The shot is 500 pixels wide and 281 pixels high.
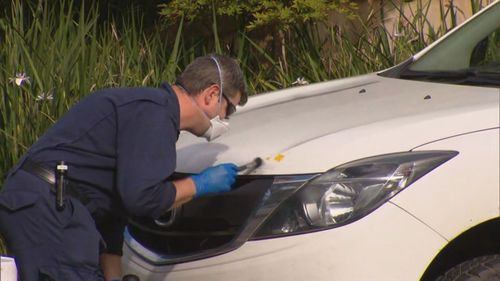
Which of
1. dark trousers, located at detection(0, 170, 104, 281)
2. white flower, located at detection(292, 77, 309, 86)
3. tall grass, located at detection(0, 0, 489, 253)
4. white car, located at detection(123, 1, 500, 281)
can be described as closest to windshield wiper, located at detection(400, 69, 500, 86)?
white car, located at detection(123, 1, 500, 281)

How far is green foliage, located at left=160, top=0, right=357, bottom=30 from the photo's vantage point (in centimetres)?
812

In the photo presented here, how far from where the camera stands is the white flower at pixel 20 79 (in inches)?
252

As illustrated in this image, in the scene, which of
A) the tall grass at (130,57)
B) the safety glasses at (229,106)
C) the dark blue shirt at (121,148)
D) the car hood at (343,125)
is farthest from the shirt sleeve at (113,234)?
the tall grass at (130,57)

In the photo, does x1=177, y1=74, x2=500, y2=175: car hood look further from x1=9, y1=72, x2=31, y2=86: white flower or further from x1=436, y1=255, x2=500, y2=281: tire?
x1=9, y1=72, x2=31, y2=86: white flower

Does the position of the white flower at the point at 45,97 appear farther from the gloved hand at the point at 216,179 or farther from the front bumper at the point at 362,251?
the front bumper at the point at 362,251

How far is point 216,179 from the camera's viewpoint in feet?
13.3

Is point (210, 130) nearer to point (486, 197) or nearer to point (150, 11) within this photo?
point (486, 197)

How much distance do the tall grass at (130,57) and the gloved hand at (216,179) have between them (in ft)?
6.90

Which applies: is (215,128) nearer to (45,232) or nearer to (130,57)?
(45,232)

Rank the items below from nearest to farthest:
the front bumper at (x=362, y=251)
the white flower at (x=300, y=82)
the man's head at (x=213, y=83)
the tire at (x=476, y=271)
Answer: the front bumper at (x=362, y=251) < the tire at (x=476, y=271) < the man's head at (x=213, y=83) < the white flower at (x=300, y=82)

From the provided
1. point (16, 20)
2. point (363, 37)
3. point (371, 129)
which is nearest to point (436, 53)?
point (371, 129)

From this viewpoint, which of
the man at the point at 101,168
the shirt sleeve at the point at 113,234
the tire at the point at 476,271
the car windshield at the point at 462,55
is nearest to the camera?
the tire at the point at 476,271

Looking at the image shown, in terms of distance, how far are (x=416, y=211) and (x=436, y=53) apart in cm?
164

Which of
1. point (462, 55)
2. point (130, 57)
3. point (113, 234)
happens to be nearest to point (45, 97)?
point (130, 57)
